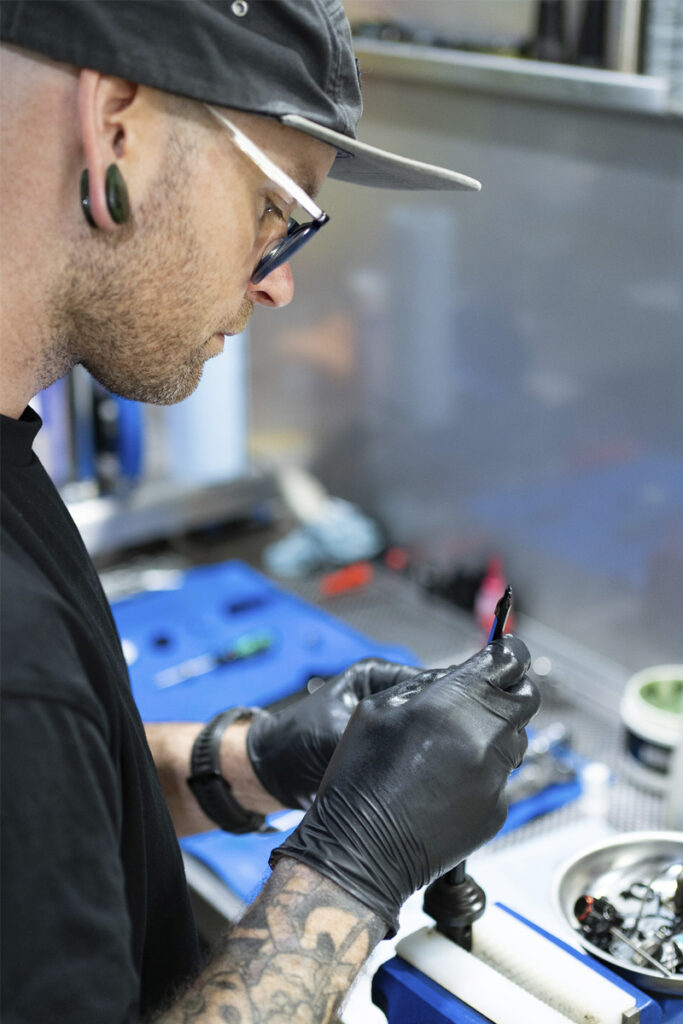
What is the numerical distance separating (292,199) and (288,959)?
592 millimetres

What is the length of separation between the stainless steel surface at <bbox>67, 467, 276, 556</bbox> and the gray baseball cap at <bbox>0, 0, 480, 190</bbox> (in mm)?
1348

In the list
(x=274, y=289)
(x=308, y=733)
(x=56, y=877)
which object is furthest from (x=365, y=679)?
(x=56, y=877)

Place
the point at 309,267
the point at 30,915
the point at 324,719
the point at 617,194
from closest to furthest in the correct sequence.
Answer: the point at 30,915
the point at 324,719
the point at 617,194
the point at 309,267

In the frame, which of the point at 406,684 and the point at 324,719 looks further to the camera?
the point at 324,719

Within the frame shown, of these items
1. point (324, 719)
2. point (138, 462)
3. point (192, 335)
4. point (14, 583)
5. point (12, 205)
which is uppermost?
point (12, 205)

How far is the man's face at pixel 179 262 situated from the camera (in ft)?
2.68

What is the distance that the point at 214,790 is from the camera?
3.89ft

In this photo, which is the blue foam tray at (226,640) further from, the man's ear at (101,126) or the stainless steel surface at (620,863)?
the man's ear at (101,126)

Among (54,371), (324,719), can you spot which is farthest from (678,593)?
(54,371)

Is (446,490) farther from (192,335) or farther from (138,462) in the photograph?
(192,335)

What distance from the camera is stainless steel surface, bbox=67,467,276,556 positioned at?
6.97 ft

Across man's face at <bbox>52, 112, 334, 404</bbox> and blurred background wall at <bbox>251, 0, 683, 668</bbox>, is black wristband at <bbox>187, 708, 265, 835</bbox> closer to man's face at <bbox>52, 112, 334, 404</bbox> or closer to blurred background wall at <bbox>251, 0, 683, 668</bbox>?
man's face at <bbox>52, 112, 334, 404</bbox>

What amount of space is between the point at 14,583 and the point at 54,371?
22 cm

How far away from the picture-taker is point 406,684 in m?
1.01
